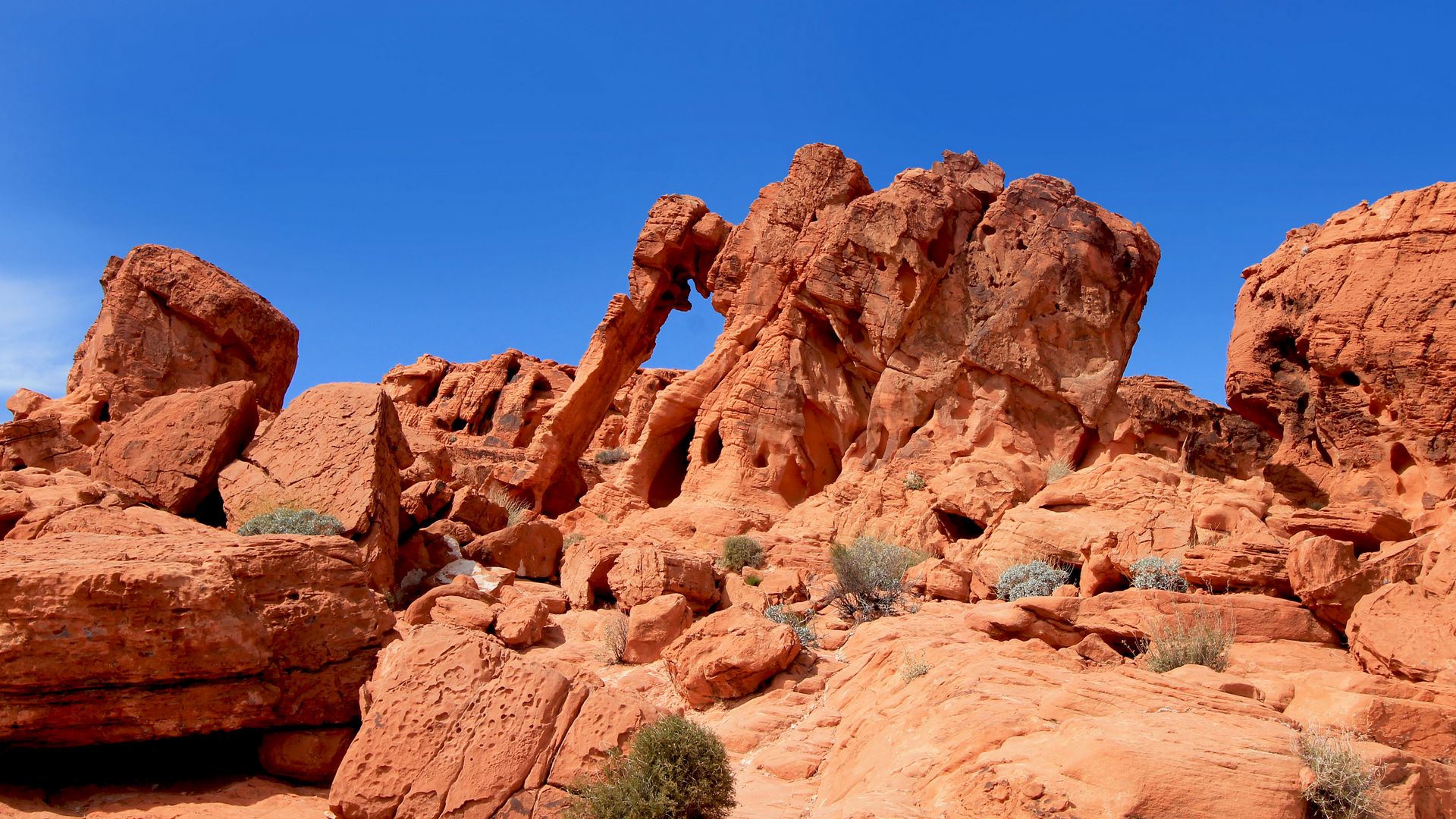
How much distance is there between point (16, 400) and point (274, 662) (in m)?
20.1

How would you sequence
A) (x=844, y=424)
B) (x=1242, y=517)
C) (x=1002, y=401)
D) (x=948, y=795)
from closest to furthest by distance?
(x=948, y=795), (x=1242, y=517), (x=1002, y=401), (x=844, y=424)

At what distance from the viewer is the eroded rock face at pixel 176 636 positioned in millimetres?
6848

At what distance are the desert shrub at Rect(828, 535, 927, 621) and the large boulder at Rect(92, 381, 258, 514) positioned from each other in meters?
8.75

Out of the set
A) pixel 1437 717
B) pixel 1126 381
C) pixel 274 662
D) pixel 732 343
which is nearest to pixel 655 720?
pixel 274 662

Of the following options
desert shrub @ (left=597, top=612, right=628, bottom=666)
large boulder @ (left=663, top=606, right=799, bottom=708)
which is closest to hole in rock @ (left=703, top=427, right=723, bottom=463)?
desert shrub @ (left=597, top=612, right=628, bottom=666)

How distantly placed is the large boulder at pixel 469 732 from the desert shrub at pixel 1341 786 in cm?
414

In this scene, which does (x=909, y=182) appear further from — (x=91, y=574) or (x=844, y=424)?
(x=91, y=574)

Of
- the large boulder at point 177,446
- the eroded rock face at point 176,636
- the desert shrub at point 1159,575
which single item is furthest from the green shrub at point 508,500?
the desert shrub at point 1159,575

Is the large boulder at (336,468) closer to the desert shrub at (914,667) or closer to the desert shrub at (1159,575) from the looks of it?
the desert shrub at (914,667)

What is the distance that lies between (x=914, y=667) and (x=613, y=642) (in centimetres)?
485

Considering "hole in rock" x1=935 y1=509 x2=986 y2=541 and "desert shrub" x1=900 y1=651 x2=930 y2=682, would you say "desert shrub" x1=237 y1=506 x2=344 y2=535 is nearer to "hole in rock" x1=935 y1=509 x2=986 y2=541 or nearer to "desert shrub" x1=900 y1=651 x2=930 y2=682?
"desert shrub" x1=900 y1=651 x2=930 y2=682

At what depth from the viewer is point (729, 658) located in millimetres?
9797

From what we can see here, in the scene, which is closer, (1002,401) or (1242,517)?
(1242,517)

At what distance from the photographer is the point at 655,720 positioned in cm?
688
